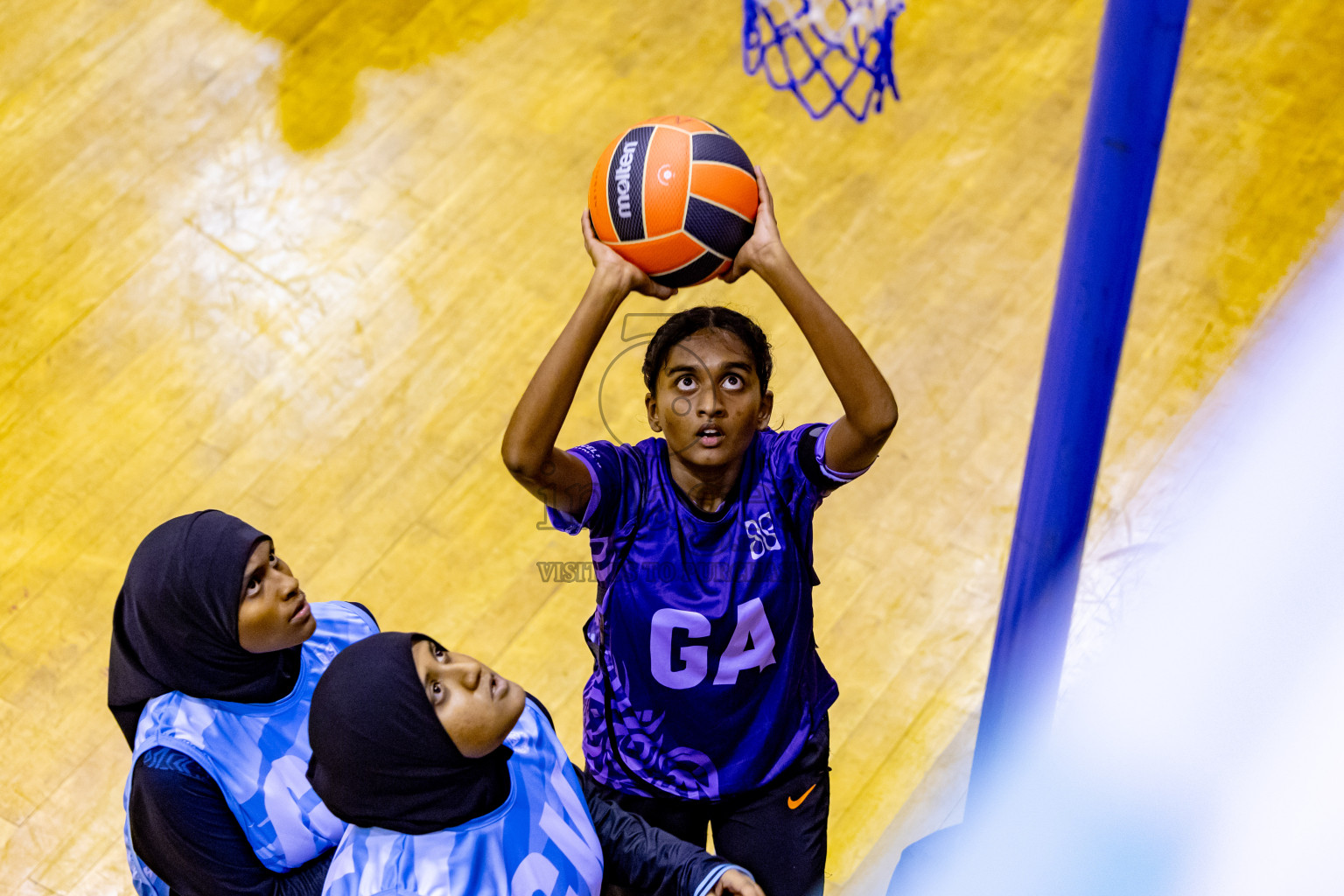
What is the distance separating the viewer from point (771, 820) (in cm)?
232

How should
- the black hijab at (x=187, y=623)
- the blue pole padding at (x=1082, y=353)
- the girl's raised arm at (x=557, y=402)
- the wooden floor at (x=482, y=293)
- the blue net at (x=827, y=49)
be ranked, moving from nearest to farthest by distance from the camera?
the blue pole padding at (x=1082, y=353) → the girl's raised arm at (x=557, y=402) → the black hijab at (x=187, y=623) → the wooden floor at (x=482, y=293) → the blue net at (x=827, y=49)

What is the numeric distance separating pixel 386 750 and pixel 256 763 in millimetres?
543

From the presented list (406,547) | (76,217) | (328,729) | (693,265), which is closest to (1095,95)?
(693,265)

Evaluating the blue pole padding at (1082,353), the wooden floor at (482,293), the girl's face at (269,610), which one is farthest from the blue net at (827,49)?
the girl's face at (269,610)

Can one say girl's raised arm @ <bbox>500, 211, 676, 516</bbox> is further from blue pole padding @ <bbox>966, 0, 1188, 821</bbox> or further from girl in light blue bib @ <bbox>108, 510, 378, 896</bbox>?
blue pole padding @ <bbox>966, 0, 1188, 821</bbox>

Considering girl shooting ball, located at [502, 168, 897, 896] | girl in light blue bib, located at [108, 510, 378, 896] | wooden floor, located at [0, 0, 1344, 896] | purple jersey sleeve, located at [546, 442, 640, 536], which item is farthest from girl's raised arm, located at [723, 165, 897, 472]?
wooden floor, located at [0, 0, 1344, 896]

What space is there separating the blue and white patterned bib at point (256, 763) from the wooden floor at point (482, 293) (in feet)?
3.65

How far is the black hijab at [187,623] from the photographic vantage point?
2104 millimetres

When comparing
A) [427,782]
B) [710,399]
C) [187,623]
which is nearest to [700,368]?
[710,399]

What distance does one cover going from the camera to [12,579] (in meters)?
3.60

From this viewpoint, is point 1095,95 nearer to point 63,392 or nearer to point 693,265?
point 693,265

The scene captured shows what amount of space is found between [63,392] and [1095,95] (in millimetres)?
3451

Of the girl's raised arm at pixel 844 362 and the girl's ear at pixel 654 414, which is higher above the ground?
the girl's raised arm at pixel 844 362

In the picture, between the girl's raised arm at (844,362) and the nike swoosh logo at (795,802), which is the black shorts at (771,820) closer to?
the nike swoosh logo at (795,802)
